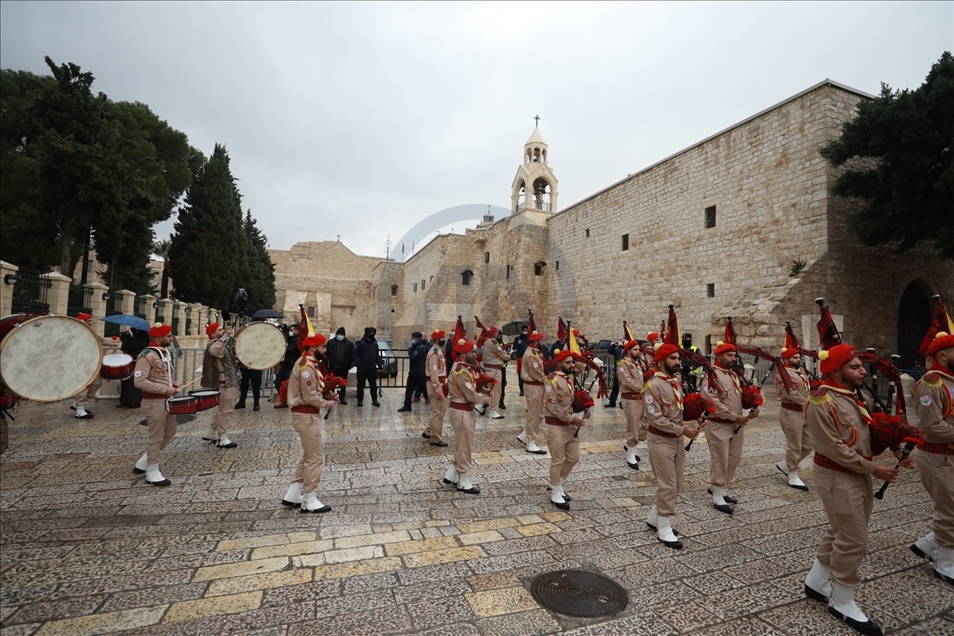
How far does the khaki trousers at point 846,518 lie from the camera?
2770 millimetres

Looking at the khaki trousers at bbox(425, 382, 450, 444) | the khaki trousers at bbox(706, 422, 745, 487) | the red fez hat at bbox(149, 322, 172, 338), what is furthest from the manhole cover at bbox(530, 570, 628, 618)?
the red fez hat at bbox(149, 322, 172, 338)

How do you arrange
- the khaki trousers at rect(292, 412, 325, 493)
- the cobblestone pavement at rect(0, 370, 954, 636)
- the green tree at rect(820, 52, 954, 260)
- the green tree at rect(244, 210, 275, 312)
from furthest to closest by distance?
the green tree at rect(244, 210, 275, 312) < the green tree at rect(820, 52, 954, 260) < the khaki trousers at rect(292, 412, 325, 493) < the cobblestone pavement at rect(0, 370, 954, 636)

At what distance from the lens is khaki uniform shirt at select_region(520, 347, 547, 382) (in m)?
7.28

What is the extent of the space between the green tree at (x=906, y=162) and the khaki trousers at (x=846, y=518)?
10.7 m

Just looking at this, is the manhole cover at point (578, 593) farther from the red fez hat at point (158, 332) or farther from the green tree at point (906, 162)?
the green tree at point (906, 162)

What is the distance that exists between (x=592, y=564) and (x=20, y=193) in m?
25.6

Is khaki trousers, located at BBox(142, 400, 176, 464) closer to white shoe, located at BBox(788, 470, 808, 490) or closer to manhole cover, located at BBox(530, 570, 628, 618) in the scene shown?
manhole cover, located at BBox(530, 570, 628, 618)

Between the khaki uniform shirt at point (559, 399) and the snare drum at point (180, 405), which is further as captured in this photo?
the snare drum at point (180, 405)

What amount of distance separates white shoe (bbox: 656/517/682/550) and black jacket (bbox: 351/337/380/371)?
23.2 feet

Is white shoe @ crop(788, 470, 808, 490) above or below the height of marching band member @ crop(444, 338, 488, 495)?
below

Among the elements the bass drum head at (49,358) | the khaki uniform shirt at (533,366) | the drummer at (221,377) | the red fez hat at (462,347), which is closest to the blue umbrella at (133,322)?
the drummer at (221,377)

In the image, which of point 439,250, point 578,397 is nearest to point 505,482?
point 578,397

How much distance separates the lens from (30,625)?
261 cm

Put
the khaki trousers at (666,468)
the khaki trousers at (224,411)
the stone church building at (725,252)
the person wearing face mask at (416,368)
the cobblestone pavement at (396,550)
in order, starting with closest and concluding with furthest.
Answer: the cobblestone pavement at (396,550) → the khaki trousers at (666,468) → the khaki trousers at (224,411) → the person wearing face mask at (416,368) → the stone church building at (725,252)
